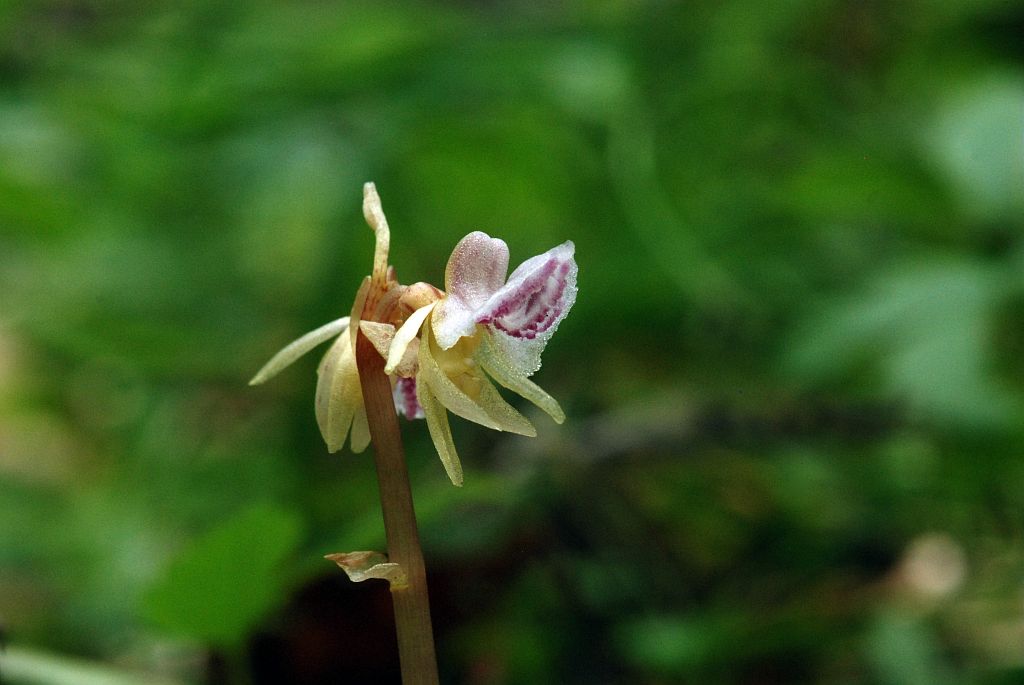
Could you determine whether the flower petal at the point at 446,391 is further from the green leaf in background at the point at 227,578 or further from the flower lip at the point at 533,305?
the green leaf in background at the point at 227,578

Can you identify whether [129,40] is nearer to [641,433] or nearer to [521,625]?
[641,433]

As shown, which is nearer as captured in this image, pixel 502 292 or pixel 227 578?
pixel 502 292

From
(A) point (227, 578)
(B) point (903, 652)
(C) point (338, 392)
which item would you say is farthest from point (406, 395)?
(B) point (903, 652)

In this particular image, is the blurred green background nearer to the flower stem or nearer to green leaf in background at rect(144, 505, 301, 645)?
green leaf in background at rect(144, 505, 301, 645)

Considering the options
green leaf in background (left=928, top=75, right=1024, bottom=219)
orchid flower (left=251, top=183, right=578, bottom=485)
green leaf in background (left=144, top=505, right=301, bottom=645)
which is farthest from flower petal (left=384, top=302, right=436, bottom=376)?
green leaf in background (left=928, top=75, right=1024, bottom=219)

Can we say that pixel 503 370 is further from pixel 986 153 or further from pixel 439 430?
pixel 986 153

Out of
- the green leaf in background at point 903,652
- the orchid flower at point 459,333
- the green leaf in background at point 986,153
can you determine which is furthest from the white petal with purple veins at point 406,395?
the green leaf in background at point 986,153
